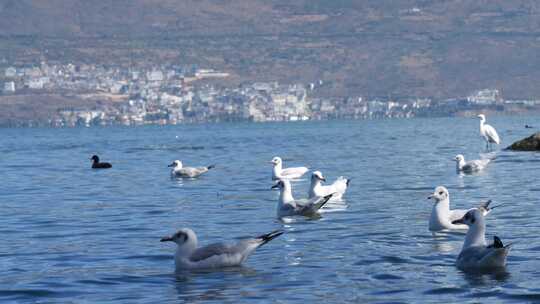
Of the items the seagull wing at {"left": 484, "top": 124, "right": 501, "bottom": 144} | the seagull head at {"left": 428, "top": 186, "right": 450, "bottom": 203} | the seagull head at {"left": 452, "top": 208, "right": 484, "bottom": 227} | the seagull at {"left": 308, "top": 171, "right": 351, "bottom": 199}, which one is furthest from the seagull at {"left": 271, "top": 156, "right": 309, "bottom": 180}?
the seagull wing at {"left": 484, "top": 124, "right": 501, "bottom": 144}

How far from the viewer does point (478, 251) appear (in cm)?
1465

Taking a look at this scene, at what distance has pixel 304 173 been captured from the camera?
35625mm

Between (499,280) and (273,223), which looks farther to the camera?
(273,223)

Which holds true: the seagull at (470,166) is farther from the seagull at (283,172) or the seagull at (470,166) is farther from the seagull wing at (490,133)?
the seagull wing at (490,133)

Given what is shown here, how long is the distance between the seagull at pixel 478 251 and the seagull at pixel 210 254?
237 centimetres

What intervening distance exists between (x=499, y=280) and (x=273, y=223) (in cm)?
719

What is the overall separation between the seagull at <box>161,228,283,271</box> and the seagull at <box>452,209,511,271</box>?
237 cm

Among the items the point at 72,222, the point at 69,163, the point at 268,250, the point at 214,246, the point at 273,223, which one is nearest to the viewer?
the point at 214,246

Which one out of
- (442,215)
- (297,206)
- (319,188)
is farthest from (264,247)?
(319,188)

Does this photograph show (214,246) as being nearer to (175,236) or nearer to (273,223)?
(175,236)

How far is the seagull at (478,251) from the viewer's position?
47.2 feet

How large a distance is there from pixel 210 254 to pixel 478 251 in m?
3.25

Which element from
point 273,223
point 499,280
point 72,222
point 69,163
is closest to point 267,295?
point 499,280

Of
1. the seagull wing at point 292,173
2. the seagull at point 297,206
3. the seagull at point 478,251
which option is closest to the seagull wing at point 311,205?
the seagull at point 297,206
